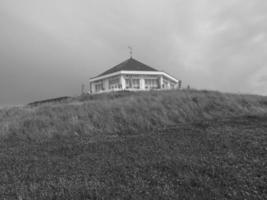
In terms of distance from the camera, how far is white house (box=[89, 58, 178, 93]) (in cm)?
2581

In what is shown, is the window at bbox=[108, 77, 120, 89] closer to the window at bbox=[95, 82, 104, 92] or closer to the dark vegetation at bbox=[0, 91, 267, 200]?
the window at bbox=[95, 82, 104, 92]

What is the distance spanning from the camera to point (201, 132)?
25.4ft

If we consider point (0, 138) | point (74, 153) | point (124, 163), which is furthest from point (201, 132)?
point (0, 138)

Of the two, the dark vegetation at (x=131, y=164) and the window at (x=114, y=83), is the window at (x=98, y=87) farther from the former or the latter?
the dark vegetation at (x=131, y=164)

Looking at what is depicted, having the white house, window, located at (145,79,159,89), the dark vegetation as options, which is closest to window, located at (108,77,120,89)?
the white house

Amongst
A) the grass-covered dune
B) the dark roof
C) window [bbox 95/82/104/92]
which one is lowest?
the grass-covered dune

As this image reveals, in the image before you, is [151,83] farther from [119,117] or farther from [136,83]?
[119,117]

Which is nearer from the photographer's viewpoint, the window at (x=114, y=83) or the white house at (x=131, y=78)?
the white house at (x=131, y=78)

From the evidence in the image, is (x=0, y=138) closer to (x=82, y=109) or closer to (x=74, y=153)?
(x=82, y=109)

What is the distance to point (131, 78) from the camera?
2659 centimetres

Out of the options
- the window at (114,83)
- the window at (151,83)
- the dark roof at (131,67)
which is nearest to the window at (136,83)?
the window at (151,83)

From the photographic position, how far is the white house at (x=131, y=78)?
1016 inches

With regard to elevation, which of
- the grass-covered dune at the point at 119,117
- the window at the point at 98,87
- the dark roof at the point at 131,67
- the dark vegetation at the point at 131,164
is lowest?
the dark vegetation at the point at 131,164

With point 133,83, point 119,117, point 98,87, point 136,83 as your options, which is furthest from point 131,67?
point 119,117
